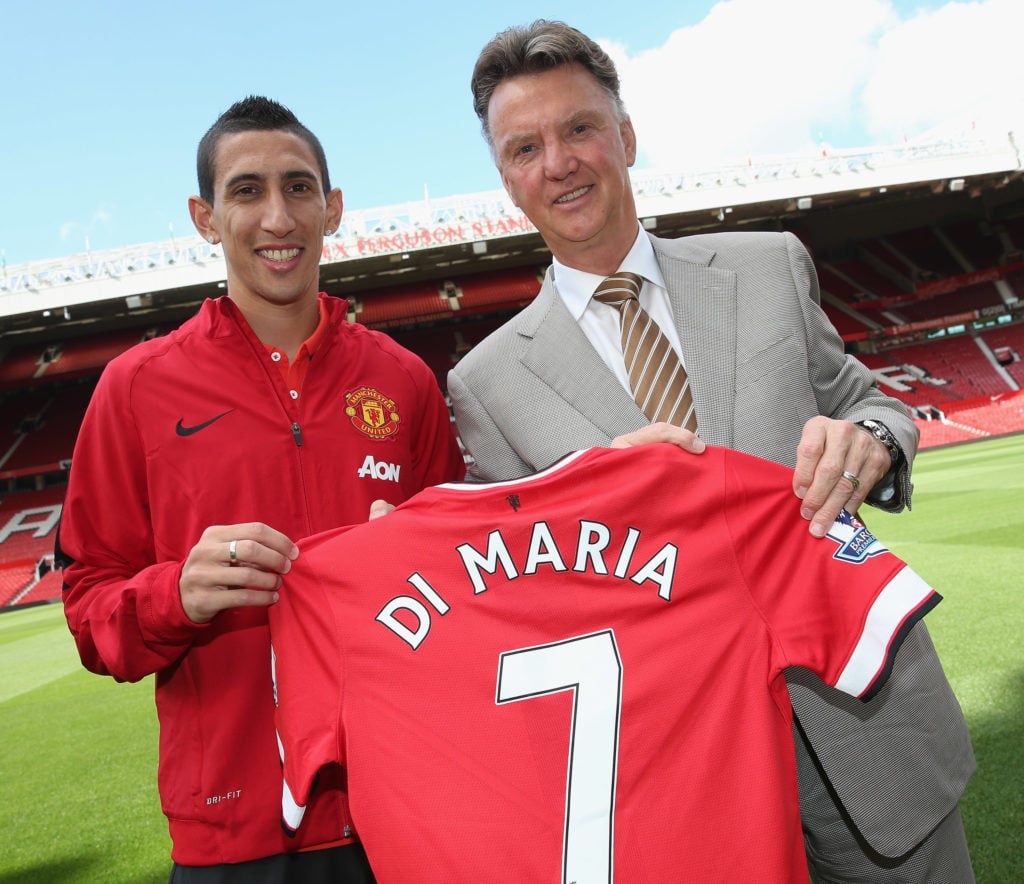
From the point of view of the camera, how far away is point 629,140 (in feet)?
7.02

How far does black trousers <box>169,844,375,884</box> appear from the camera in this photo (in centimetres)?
166

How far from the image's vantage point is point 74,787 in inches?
178

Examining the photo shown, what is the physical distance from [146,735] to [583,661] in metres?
4.99

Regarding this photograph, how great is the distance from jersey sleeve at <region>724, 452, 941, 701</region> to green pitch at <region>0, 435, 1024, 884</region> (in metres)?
1.50

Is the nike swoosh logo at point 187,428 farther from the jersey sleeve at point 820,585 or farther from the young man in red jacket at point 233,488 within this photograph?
the jersey sleeve at point 820,585

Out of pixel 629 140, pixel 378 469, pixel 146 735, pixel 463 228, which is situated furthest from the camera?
pixel 463 228

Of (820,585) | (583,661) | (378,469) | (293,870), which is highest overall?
(378,469)

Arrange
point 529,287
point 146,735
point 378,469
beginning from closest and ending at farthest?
point 378,469 < point 146,735 < point 529,287

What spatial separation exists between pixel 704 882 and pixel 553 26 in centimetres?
191

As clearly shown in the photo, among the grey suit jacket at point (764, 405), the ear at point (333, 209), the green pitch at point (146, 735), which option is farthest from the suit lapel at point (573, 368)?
the green pitch at point (146, 735)

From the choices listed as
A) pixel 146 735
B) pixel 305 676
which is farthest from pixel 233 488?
pixel 146 735

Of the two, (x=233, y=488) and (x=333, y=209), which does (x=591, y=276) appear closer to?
(x=333, y=209)

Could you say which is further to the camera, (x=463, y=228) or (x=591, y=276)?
(x=463, y=228)

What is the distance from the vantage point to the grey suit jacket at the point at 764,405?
157 cm
